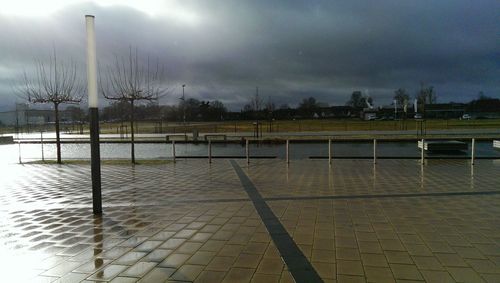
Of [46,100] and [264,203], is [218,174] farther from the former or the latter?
[46,100]

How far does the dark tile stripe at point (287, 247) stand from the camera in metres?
3.62

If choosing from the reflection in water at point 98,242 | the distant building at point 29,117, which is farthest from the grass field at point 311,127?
the reflection in water at point 98,242

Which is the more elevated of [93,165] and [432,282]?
[93,165]

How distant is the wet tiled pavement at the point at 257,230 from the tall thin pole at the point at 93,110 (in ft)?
1.65

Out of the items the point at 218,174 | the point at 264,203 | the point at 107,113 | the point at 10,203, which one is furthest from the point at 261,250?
the point at 107,113

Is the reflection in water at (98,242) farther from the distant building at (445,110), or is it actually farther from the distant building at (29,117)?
the distant building at (445,110)

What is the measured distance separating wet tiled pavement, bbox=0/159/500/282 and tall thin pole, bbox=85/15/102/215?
19.8 inches

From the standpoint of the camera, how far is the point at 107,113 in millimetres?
61875

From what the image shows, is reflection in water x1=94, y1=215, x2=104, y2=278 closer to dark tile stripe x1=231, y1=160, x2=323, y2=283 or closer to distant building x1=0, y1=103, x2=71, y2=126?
dark tile stripe x1=231, y1=160, x2=323, y2=283

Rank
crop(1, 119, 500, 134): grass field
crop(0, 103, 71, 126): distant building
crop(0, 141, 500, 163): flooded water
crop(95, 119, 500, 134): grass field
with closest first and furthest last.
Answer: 1. crop(0, 141, 500, 163): flooded water
2. crop(1, 119, 500, 134): grass field
3. crop(95, 119, 500, 134): grass field
4. crop(0, 103, 71, 126): distant building

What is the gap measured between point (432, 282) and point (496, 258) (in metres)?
1.18

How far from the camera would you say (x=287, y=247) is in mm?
4426

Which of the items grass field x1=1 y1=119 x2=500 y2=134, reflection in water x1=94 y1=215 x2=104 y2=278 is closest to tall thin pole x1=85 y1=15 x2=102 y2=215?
reflection in water x1=94 y1=215 x2=104 y2=278

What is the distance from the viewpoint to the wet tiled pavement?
3.75 m
